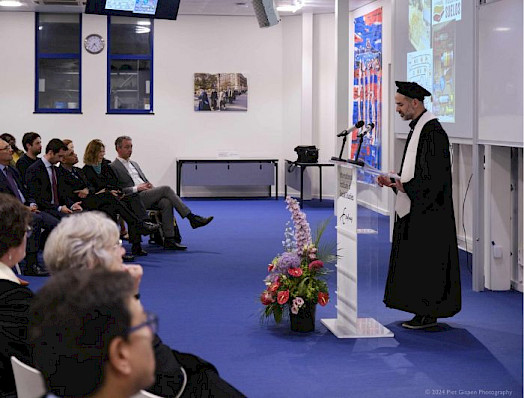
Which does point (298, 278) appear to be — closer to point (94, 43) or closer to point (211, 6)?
point (211, 6)

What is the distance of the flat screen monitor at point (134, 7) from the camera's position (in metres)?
10.2

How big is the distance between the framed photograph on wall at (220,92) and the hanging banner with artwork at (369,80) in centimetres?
247

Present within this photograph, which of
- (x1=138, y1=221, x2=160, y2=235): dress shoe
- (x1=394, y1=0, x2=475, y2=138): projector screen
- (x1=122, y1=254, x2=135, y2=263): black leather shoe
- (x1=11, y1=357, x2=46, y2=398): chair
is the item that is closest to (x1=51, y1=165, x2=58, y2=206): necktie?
(x1=122, y1=254, x2=135, y2=263): black leather shoe

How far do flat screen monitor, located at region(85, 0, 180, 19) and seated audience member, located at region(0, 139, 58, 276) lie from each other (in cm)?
231

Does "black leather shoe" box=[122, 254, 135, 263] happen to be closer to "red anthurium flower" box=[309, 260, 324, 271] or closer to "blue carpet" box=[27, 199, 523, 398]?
"blue carpet" box=[27, 199, 523, 398]

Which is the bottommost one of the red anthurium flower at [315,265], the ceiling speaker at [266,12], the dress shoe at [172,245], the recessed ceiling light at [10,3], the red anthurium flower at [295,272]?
the dress shoe at [172,245]

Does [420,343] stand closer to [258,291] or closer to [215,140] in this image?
[258,291]

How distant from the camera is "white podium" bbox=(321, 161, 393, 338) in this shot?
6.05 m

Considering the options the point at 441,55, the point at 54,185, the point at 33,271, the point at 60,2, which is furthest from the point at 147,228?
the point at 60,2

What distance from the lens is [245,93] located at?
1723 centimetres

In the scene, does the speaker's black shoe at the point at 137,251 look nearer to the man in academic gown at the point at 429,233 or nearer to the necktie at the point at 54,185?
the necktie at the point at 54,185

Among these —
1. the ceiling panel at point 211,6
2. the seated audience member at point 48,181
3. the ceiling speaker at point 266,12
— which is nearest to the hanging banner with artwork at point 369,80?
the ceiling panel at point 211,6

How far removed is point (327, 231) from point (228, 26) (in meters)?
6.25

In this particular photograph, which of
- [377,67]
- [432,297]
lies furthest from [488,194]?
[377,67]
